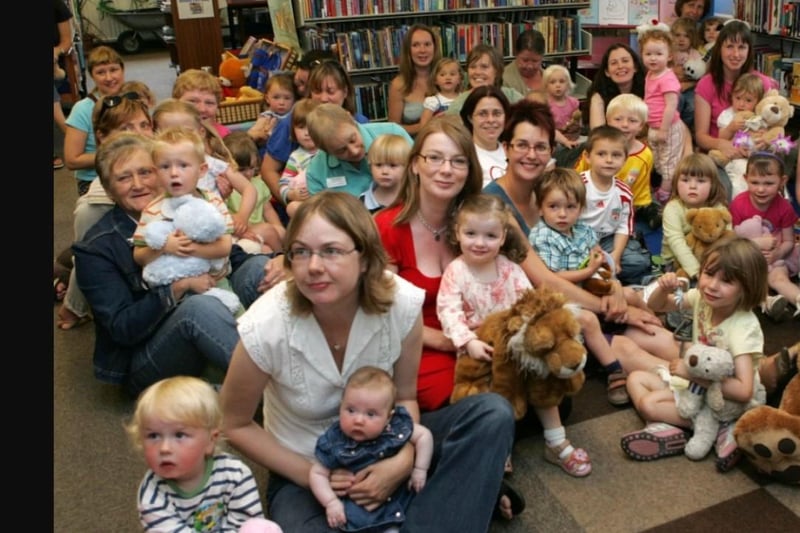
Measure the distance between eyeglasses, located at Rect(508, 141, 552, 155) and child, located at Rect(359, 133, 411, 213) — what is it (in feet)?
1.39

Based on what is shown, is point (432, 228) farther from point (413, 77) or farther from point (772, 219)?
point (413, 77)

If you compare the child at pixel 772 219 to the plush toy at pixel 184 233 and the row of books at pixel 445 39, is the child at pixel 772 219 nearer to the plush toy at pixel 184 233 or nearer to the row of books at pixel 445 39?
the plush toy at pixel 184 233

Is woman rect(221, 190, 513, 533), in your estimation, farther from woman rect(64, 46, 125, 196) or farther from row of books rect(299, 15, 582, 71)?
row of books rect(299, 15, 582, 71)

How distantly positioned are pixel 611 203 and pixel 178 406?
2201 millimetres

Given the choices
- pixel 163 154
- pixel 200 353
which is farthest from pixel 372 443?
pixel 163 154

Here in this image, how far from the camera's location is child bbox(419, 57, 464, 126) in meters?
4.59

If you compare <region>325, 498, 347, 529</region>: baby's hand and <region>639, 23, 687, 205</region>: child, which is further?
<region>639, 23, 687, 205</region>: child

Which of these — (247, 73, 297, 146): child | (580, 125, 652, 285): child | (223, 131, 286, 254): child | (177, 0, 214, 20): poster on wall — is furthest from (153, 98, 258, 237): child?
(177, 0, 214, 20): poster on wall

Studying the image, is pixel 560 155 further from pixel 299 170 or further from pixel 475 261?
pixel 475 261

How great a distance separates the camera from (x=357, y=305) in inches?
69.1

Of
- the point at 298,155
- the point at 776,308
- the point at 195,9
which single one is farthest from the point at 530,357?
the point at 195,9

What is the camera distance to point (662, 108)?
430 centimetres

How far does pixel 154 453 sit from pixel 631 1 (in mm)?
6628

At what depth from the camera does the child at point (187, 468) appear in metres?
1.50
